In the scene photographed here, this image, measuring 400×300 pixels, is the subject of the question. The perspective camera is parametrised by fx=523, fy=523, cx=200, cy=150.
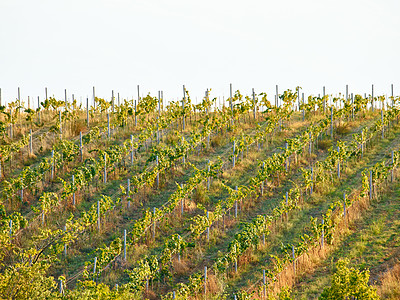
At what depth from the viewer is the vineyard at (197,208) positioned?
13.4 m

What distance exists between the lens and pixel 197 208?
18078mm

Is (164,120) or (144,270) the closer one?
(144,270)

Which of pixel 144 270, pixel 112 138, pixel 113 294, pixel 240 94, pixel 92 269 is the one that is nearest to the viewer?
pixel 113 294

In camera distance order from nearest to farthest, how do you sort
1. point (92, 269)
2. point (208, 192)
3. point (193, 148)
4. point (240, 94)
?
point (92, 269) → point (208, 192) → point (193, 148) → point (240, 94)

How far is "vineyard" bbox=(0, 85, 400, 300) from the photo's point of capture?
13.4m

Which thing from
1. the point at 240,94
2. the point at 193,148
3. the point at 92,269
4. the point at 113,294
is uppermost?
the point at 240,94

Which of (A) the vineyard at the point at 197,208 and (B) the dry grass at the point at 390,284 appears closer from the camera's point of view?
(B) the dry grass at the point at 390,284

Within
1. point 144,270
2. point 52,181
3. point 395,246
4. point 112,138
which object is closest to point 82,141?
point 112,138

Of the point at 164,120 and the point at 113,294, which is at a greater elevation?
the point at 164,120

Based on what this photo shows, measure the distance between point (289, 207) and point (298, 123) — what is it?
33.6 ft

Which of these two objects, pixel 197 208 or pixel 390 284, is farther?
pixel 197 208

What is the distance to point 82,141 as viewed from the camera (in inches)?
882

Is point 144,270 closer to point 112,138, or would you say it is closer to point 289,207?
point 289,207

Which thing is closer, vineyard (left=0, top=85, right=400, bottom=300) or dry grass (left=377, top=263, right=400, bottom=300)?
dry grass (left=377, top=263, right=400, bottom=300)
